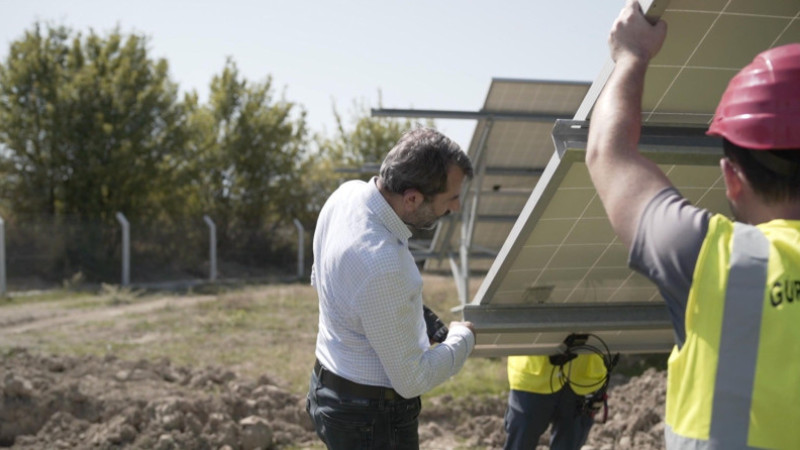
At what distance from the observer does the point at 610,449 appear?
7.30m

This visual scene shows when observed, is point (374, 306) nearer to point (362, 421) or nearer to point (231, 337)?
point (362, 421)

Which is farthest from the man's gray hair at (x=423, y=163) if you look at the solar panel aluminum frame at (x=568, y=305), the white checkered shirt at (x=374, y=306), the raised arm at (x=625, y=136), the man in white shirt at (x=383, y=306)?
the raised arm at (x=625, y=136)

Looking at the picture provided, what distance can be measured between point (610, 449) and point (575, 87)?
489 cm

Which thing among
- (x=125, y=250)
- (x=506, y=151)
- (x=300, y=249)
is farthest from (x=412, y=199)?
(x=300, y=249)

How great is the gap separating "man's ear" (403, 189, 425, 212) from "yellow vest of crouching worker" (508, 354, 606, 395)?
2.16 meters

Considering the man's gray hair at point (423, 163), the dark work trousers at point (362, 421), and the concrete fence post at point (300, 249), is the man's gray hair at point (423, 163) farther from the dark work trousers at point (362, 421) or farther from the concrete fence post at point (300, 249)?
the concrete fence post at point (300, 249)

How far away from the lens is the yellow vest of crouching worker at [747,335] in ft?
5.43

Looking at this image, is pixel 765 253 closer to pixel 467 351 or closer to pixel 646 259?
pixel 646 259

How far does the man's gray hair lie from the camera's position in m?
3.12

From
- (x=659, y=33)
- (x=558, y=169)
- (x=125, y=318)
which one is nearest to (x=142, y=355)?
(x=125, y=318)

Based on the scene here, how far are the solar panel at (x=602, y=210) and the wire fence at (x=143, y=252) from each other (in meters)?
17.7

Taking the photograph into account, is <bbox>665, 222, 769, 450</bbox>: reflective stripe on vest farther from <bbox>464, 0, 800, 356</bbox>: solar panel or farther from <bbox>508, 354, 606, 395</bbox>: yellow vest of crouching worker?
<bbox>508, 354, 606, 395</bbox>: yellow vest of crouching worker

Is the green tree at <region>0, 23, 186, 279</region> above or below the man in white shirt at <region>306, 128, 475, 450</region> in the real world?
above

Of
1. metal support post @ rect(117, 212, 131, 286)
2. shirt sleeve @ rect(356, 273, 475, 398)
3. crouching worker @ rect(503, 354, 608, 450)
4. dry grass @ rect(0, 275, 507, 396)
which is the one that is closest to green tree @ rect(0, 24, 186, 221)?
metal support post @ rect(117, 212, 131, 286)
